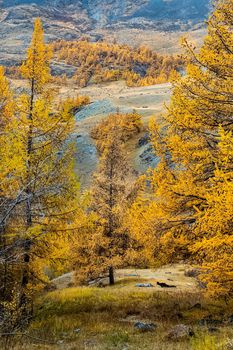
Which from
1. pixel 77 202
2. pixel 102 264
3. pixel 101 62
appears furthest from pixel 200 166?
pixel 101 62

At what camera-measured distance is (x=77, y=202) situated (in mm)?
14578

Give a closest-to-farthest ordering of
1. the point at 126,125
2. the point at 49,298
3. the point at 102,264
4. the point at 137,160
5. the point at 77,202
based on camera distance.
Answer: the point at 77,202, the point at 49,298, the point at 102,264, the point at 137,160, the point at 126,125

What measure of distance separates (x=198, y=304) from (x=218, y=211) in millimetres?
7713

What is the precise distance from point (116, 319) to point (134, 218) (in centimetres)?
422

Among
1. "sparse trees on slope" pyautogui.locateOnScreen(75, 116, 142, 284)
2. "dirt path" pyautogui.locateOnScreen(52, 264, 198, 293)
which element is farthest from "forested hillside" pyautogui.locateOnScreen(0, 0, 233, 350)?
"dirt path" pyautogui.locateOnScreen(52, 264, 198, 293)

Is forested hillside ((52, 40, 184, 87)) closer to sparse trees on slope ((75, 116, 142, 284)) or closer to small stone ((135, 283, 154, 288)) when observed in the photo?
sparse trees on slope ((75, 116, 142, 284))

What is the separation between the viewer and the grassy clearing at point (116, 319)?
30.3 feet

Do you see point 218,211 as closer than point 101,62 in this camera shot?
Yes

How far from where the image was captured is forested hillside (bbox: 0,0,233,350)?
8664 millimetres

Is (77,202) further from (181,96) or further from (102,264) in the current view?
(102,264)

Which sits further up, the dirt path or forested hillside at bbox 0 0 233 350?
forested hillside at bbox 0 0 233 350

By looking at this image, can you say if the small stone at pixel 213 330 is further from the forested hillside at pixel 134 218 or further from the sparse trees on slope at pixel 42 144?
the sparse trees on slope at pixel 42 144

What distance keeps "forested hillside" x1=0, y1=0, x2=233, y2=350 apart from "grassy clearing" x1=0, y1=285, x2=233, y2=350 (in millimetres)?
51

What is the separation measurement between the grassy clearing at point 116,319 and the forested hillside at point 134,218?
0.05m
